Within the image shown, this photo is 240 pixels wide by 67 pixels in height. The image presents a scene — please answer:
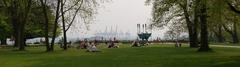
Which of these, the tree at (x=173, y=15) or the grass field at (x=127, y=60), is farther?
the tree at (x=173, y=15)

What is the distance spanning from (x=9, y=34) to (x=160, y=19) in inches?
1796

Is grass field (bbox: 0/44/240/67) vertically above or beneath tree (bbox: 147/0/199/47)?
beneath

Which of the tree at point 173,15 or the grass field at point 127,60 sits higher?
the tree at point 173,15

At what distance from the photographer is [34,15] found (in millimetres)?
87312

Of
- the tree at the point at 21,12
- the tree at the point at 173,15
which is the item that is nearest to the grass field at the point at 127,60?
the tree at the point at 173,15

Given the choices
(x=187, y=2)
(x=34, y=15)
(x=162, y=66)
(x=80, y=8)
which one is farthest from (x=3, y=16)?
(x=162, y=66)

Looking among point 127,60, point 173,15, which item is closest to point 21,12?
point 173,15

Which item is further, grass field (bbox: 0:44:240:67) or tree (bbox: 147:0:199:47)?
tree (bbox: 147:0:199:47)

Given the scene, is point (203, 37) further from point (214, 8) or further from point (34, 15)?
point (34, 15)

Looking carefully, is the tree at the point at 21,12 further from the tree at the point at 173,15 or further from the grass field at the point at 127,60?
the grass field at the point at 127,60

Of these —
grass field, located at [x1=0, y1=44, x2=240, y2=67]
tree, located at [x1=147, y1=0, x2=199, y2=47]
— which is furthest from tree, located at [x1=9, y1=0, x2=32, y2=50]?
grass field, located at [x1=0, y1=44, x2=240, y2=67]

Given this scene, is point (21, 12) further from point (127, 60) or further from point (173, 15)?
point (127, 60)

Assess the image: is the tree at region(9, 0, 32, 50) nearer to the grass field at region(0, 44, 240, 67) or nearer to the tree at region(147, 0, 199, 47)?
the tree at region(147, 0, 199, 47)

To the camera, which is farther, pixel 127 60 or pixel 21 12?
pixel 21 12
